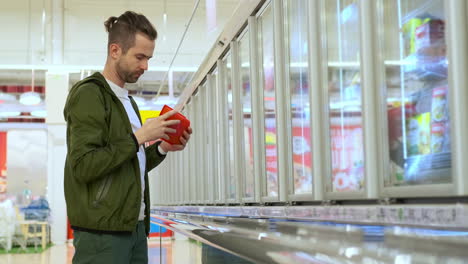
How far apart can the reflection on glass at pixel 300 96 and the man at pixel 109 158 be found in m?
0.86

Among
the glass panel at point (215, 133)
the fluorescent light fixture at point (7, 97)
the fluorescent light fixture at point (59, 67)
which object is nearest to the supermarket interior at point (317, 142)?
the glass panel at point (215, 133)

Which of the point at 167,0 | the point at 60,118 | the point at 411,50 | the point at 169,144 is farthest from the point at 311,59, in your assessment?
the point at 60,118

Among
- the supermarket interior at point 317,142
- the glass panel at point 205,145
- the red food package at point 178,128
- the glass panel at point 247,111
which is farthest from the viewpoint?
the glass panel at point 205,145

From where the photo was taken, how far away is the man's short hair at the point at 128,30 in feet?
7.68

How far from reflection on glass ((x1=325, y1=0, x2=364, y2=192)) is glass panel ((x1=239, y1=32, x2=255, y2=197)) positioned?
189 centimetres

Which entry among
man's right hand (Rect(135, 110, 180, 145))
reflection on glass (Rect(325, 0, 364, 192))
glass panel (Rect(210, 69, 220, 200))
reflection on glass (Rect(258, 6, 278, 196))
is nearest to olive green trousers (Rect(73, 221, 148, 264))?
man's right hand (Rect(135, 110, 180, 145))

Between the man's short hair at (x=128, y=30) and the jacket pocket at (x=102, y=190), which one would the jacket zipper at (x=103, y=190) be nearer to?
the jacket pocket at (x=102, y=190)

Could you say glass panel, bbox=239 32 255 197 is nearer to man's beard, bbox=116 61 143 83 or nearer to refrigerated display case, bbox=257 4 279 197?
refrigerated display case, bbox=257 4 279 197

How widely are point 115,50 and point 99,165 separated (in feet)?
1.57

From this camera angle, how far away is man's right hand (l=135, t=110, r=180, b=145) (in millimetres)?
2268

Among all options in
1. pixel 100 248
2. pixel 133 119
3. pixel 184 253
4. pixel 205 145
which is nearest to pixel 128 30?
pixel 133 119

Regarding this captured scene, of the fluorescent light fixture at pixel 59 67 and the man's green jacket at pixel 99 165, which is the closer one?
the man's green jacket at pixel 99 165

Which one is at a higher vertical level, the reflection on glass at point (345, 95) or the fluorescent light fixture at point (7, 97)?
the fluorescent light fixture at point (7, 97)

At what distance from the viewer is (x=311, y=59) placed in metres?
2.70
